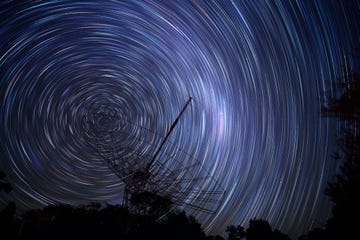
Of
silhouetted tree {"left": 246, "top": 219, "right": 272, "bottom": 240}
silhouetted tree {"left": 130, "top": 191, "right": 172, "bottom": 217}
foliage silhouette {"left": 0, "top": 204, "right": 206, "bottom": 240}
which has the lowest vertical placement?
foliage silhouette {"left": 0, "top": 204, "right": 206, "bottom": 240}

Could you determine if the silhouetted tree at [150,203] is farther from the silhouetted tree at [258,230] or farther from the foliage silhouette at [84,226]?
the silhouetted tree at [258,230]

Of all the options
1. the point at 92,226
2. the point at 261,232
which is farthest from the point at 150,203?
the point at 261,232

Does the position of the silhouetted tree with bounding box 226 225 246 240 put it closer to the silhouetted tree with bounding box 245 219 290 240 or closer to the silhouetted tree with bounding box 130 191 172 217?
the silhouetted tree with bounding box 245 219 290 240

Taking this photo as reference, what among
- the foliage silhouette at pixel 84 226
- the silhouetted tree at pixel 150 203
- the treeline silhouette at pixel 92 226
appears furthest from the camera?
the foliage silhouette at pixel 84 226

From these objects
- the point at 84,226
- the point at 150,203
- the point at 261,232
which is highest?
the point at 261,232

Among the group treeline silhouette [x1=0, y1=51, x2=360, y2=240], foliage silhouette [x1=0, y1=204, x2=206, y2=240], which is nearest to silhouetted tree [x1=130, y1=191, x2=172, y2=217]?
treeline silhouette [x1=0, y1=51, x2=360, y2=240]

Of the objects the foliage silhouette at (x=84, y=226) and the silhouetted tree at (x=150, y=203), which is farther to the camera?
the foliage silhouette at (x=84, y=226)

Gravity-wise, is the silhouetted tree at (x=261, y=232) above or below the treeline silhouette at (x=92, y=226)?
above

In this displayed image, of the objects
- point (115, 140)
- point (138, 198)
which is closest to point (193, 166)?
point (138, 198)

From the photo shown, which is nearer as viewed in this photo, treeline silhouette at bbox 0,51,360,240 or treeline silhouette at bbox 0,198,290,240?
treeline silhouette at bbox 0,51,360,240

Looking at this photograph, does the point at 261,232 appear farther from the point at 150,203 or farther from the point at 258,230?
the point at 150,203

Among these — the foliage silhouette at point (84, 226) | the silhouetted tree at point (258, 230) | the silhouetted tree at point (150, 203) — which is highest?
the silhouetted tree at point (258, 230)

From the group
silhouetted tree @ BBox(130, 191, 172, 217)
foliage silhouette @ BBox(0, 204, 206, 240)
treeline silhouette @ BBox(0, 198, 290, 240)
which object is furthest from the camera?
foliage silhouette @ BBox(0, 204, 206, 240)

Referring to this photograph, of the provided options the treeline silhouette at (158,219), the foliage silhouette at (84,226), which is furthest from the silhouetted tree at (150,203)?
the foliage silhouette at (84,226)
